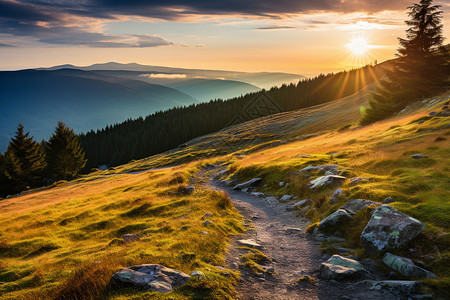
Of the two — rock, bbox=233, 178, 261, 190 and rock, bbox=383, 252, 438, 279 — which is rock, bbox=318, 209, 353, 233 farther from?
rock, bbox=233, 178, 261, 190

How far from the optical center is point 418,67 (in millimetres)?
56688

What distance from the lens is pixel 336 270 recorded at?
884 centimetres

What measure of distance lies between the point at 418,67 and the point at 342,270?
62836 millimetres

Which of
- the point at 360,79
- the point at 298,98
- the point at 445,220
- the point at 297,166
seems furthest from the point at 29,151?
the point at 360,79

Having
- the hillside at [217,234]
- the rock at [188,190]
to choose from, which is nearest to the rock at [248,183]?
the hillside at [217,234]

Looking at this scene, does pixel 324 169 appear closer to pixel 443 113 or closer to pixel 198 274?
pixel 198 274

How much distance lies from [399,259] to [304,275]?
2961 mm

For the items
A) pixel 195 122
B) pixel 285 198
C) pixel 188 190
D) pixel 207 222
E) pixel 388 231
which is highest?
pixel 388 231

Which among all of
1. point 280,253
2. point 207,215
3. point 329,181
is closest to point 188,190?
point 207,215

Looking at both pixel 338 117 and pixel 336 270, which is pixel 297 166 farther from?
pixel 338 117

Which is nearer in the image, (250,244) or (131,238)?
(250,244)

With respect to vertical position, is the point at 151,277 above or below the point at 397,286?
above

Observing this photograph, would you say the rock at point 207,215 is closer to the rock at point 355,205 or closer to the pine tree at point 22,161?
the rock at point 355,205

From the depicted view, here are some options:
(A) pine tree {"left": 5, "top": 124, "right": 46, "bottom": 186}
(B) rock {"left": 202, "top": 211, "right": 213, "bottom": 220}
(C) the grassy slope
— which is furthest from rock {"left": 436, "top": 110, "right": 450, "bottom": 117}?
(A) pine tree {"left": 5, "top": 124, "right": 46, "bottom": 186}
